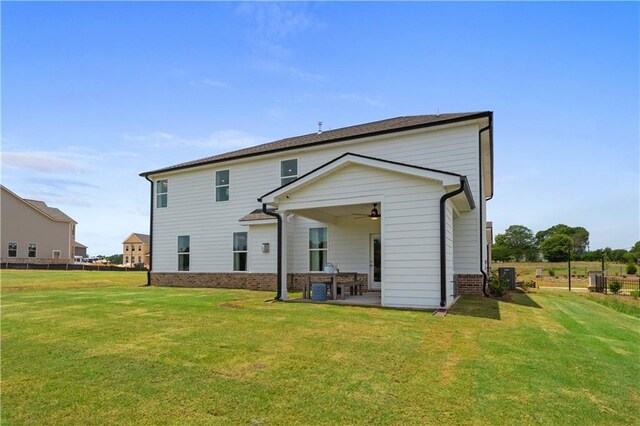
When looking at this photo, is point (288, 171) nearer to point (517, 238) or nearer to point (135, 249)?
point (135, 249)

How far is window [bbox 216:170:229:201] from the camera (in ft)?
55.2

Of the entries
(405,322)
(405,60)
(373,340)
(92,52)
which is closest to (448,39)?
(405,60)

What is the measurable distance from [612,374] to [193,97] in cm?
1428

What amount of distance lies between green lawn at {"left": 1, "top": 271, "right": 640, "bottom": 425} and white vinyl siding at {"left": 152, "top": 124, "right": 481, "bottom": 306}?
5.73ft

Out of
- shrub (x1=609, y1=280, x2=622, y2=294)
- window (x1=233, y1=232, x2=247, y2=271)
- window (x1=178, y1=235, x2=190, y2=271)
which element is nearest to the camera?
window (x1=233, y1=232, x2=247, y2=271)

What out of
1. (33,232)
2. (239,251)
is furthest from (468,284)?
(33,232)

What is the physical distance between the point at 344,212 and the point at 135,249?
239 ft

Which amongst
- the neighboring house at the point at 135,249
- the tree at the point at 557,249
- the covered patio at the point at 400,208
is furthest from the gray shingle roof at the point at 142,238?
the tree at the point at 557,249

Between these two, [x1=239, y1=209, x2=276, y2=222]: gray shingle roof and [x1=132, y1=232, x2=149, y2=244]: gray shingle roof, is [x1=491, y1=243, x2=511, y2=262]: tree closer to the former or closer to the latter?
[x1=239, y1=209, x2=276, y2=222]: gray shingle roof

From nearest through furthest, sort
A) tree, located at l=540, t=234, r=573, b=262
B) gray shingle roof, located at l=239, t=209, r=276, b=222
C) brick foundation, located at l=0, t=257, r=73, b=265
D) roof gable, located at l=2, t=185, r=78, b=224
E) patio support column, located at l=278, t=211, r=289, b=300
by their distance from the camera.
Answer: patio support column, located at l=278, t=211, r=289, b=300 < gray shingle roof, located at l=239, t=209, r=276, b=222 < brick foundation, located at l=0, t=257, r=73, b=265 < roof gable, located at l=2, t=185, r=78, b=224 < tree, located at l=540, t=234, r=573, b=262

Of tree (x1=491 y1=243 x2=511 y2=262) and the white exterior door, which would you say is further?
tree (x1=491 y1=243 x2=511 y2=262)

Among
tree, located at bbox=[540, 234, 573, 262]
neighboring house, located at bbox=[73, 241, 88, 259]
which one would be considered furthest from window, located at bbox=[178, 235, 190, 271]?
neighboring house, located at bbox=[73, 241, 88, 259]

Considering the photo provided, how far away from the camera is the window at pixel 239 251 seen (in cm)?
1605

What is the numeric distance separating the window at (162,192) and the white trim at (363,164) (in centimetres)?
933
